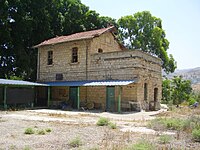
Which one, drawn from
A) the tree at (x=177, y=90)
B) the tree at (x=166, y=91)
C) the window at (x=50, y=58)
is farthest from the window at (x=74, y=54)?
the tree at (x=166, y=91)

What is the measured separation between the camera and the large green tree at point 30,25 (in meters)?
28.5

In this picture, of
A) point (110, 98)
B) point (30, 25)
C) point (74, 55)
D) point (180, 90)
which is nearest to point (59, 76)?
point (74, 55)

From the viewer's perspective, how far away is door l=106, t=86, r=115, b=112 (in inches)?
790

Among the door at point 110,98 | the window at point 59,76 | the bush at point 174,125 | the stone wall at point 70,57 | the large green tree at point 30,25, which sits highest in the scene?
A: the large green tree at point 30,25

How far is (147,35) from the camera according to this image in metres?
35.8

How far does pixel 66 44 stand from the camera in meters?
24.2

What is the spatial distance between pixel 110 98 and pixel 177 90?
46.2 feet

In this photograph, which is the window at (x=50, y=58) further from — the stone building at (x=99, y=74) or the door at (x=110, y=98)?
the door at (x=110, y=98)

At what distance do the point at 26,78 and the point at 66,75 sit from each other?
30.3 ft

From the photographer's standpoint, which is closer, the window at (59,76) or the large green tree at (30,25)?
the window at (59,76)

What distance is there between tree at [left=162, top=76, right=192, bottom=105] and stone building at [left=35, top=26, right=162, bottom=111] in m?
7.84

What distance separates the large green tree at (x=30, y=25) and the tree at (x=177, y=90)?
40.6 ft

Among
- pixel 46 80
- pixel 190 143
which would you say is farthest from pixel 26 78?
pixel 190 143

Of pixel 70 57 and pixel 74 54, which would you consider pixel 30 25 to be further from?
pixel 74 54
